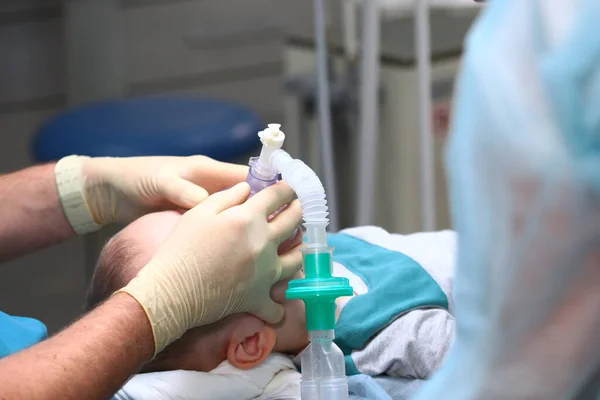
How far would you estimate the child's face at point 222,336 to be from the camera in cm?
123

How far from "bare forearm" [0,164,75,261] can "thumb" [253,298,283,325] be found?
0.47 meters

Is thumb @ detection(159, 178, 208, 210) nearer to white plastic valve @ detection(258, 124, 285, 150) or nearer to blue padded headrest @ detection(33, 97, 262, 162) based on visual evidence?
white plastic valve @ detection(258, 124, 285, 150)

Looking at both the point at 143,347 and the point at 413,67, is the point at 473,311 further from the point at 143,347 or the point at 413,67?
the point at 413,67

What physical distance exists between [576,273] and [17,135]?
112 inches

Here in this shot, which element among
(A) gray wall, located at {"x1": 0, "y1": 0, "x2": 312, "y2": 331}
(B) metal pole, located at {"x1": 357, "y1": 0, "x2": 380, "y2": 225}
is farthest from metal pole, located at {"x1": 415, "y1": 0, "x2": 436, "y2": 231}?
(A) gray wall, located at {"x1": 0, "y1": 0, "x2": 312, "y2": 331}

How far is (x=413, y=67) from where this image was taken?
105 inches

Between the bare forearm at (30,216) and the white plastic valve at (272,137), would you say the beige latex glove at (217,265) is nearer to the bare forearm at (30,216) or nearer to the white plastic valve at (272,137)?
the white plastic valve at (272,137)

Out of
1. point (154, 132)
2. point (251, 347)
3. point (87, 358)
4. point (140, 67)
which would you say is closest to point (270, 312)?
point (251, 347)

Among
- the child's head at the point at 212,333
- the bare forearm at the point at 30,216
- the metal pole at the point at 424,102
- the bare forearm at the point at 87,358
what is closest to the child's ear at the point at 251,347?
the child's head at the point at 212,333

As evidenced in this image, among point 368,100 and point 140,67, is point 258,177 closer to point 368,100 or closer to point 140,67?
point 368,100

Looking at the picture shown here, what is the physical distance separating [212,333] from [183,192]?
0.22m

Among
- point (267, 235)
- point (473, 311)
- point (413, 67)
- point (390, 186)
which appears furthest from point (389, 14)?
point (473, 311)

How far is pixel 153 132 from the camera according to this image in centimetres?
234

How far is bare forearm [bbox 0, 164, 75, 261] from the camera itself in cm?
149
